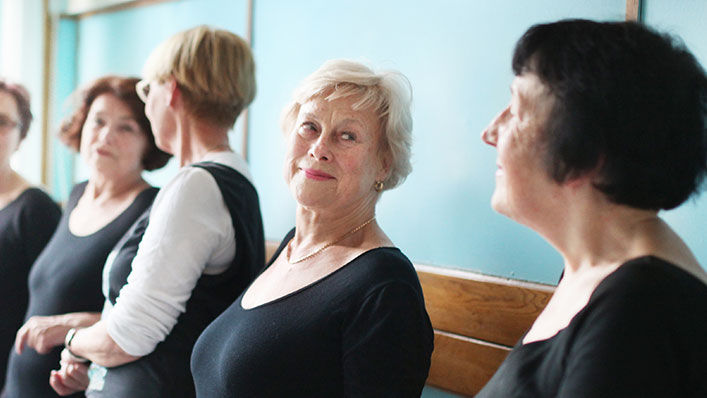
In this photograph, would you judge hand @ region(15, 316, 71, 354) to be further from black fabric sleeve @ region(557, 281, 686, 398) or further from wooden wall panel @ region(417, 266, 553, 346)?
black fabric sleeve @ region(557, 281, 686, 398)

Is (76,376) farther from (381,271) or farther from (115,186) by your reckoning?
(381,271)

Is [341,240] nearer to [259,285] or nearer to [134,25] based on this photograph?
[259,285]

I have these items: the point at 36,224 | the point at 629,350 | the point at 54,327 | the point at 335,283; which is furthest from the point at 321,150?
the point at 36,224

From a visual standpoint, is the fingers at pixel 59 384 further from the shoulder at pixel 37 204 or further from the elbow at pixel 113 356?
the shoulder at pixel 37 204

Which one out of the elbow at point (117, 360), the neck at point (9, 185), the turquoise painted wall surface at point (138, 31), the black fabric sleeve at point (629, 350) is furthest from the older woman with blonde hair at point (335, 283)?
the neck at point (9, 185)

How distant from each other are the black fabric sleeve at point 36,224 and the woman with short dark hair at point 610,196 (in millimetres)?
1901

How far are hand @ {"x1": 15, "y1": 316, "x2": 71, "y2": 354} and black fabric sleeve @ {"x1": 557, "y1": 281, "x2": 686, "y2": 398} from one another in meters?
1.50

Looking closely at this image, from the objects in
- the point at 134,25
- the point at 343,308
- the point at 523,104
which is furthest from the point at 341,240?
the point at 134,25

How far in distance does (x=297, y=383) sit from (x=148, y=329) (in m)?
0.46

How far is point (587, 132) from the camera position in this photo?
2.60 feet

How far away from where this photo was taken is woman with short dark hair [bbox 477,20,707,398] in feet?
2.33

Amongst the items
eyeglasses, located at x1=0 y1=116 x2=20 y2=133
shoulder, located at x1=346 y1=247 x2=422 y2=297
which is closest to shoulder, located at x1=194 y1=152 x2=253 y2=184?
shoulder, located at x1=346 y1=247 x2=422 y2=297

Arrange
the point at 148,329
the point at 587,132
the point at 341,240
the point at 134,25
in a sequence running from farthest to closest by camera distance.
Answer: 1. the point at 134,25
2. the point at 148,329
3. the point at 341,240
4. the point at 587,132

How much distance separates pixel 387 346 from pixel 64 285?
3.85 feet
